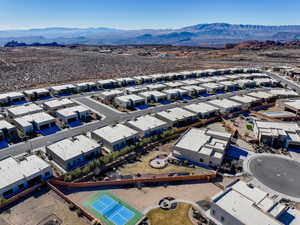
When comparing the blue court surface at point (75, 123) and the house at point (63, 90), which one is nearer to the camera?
the blue court surface at point (75, 123)

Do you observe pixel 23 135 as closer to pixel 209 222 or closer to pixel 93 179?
pixel 93 179

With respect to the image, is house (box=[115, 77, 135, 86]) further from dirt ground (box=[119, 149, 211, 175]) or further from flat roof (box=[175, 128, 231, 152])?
dirt ground (box=[119, 149, 211, 175])

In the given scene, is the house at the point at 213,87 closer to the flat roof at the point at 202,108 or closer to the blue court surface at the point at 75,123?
the flat roof at the point at 202,108

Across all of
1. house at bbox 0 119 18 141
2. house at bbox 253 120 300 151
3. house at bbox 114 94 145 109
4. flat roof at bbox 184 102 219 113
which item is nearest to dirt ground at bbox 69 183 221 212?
house at bbox 253 120 300 151

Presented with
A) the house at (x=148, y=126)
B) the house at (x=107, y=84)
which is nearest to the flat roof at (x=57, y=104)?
the house at (x=107, y=84)

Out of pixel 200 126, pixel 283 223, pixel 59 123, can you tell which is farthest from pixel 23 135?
pixel 283 223

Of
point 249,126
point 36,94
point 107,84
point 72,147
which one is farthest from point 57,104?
point 249,126

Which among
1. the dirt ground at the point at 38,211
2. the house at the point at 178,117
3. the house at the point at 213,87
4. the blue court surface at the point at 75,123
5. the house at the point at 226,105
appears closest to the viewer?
the dirt ground at the point at 38,211
